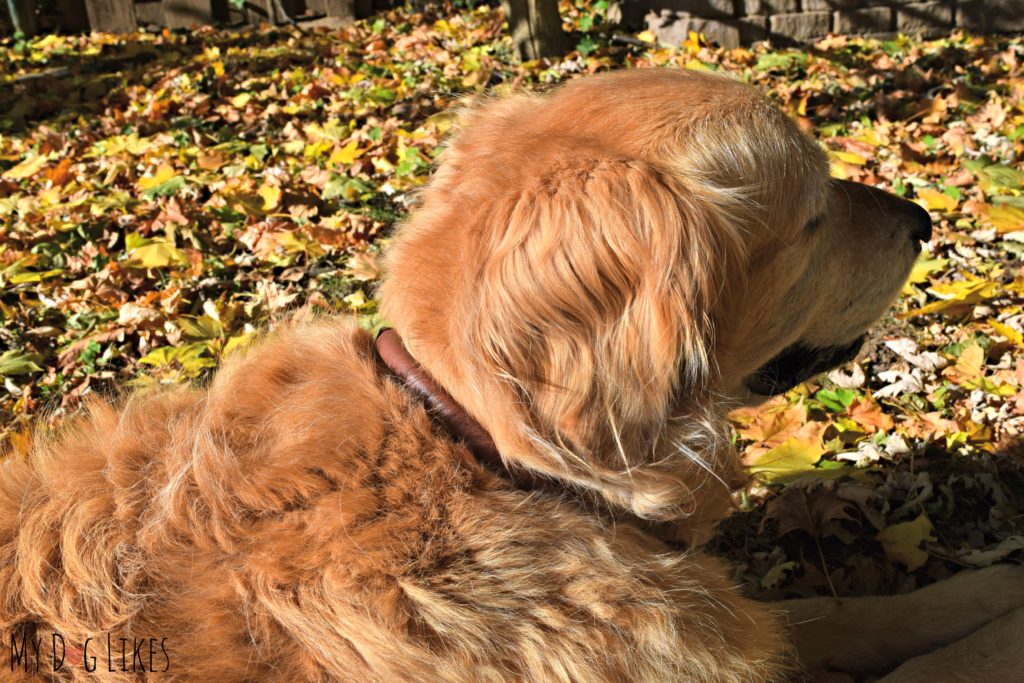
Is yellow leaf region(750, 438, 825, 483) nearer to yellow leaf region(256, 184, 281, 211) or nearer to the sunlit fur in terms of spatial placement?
the sunlit fur

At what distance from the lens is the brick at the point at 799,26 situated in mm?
8008

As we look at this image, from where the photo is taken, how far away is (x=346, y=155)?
19.9 ft

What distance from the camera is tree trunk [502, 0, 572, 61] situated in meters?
7.89

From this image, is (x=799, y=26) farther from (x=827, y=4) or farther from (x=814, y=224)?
(x=814, y=224)

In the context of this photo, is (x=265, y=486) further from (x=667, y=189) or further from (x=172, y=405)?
(x=667, y=189)

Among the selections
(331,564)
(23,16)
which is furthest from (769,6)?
(23,16)

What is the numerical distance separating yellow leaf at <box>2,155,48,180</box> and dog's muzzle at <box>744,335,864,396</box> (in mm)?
6244

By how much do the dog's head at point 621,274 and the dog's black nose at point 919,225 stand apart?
45cm

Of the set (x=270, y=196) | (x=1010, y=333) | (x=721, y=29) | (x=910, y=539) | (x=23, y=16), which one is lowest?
(x=910, y=539)

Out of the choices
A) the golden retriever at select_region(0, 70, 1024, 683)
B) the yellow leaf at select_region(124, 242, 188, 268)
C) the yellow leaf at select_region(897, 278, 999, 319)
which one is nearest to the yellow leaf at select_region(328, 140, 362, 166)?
the yellow leaf at select_region(124, 242, 188, 268)

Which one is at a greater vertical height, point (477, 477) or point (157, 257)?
point (477, 477)

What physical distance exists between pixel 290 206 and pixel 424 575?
161 inches

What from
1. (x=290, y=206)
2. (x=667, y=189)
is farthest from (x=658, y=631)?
(x=290, y=206)

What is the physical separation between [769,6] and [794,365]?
6.47m
